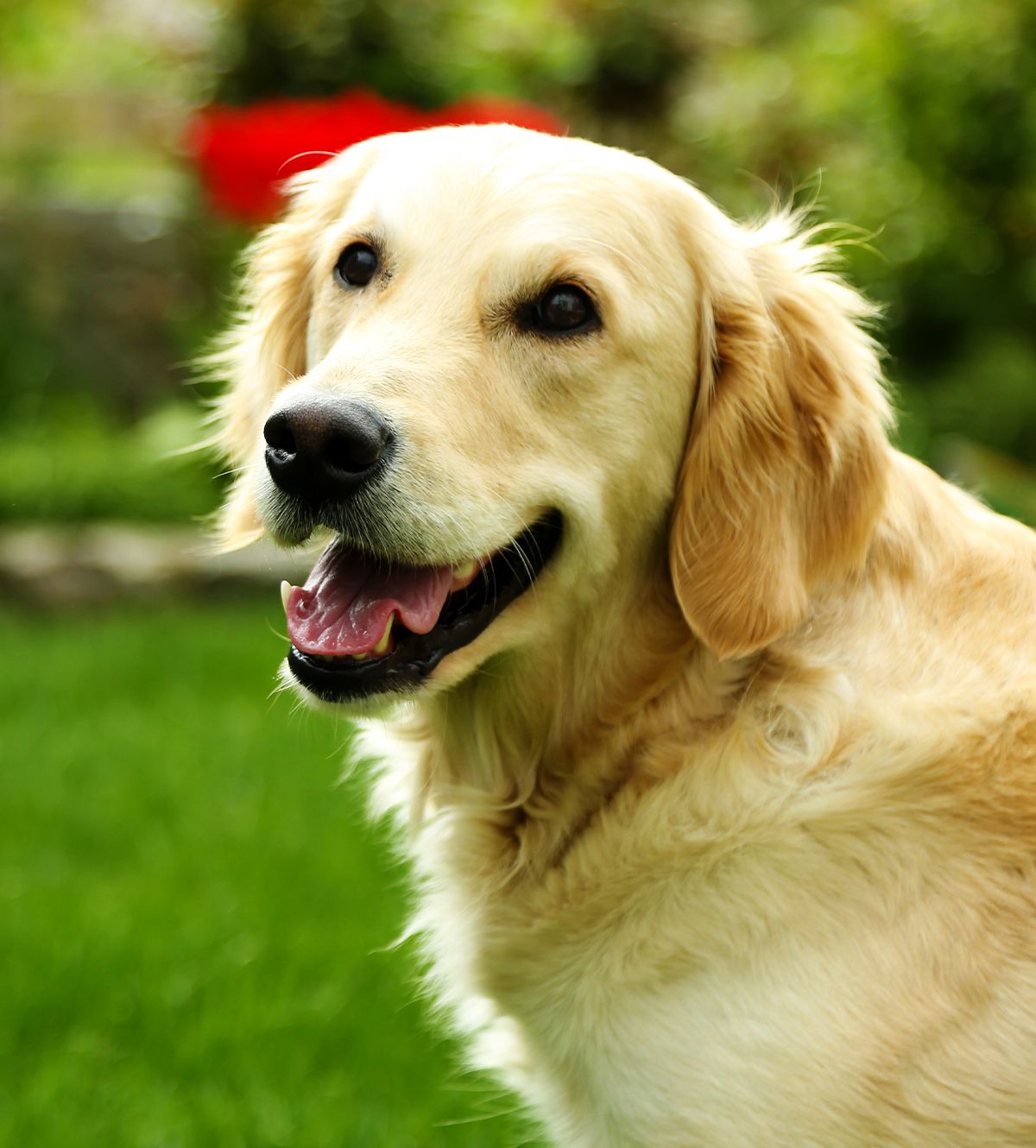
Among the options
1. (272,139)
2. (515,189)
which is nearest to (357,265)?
(515,189)

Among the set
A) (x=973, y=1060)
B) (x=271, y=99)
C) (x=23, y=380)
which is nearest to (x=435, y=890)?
(x=973, y=1060)

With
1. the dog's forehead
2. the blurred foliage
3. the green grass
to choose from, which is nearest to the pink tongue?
the dog's forehead

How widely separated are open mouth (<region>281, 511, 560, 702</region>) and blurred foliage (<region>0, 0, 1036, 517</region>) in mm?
5180

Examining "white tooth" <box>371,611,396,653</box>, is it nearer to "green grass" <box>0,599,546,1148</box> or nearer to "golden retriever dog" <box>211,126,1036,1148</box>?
"golden retriever dog" <box>211,126,1036,1148</box>

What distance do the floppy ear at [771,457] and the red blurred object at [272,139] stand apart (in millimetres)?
5956

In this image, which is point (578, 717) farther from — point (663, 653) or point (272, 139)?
point (272, 139)

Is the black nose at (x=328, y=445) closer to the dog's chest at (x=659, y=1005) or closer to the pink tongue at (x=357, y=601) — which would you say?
the pink tongue at (x=357, y=601)

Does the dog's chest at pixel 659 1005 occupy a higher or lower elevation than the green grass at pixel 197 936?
higher

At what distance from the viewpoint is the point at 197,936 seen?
12.5ft

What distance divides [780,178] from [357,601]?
799 centimetres

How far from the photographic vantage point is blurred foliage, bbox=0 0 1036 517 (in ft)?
28.3

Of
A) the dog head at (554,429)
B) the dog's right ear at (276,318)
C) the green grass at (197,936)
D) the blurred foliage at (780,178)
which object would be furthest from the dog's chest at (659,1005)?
the blurred foliage at (780,178)

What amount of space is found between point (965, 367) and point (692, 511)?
22.6 ft

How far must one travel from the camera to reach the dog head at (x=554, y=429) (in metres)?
2.31
